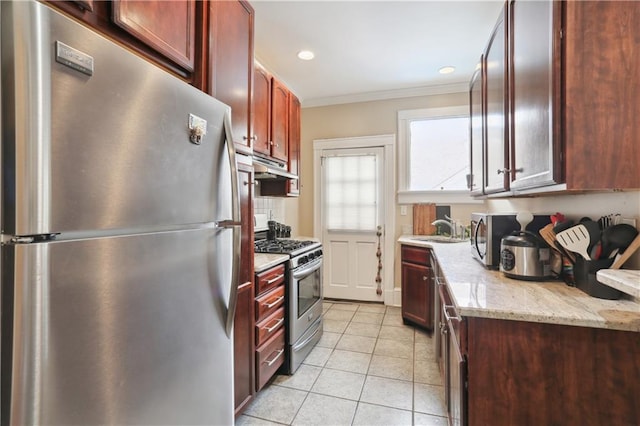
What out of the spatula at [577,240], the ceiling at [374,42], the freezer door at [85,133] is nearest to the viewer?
the freezer door at [85,133]

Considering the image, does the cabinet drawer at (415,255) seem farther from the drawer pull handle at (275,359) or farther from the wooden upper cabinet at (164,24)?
the wooden upper cabinet at (164,24)

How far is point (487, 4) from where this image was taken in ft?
7.45

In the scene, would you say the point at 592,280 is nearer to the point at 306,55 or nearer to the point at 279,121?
the point at 279,121

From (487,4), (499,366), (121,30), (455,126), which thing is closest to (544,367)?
(499,366)

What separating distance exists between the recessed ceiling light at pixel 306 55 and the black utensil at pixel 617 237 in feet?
8.80

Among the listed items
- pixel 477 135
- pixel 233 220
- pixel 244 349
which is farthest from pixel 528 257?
pixel 244 349

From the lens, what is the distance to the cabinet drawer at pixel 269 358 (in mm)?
1936

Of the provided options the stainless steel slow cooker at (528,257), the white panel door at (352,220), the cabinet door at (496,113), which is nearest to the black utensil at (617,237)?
the stainless steel slow cooker at (528,257)

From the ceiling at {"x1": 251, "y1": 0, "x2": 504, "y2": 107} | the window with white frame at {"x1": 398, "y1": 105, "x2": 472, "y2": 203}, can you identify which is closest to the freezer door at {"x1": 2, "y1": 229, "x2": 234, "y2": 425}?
the ceiling at {"x1": 251, "y1": 0, "x2": 504, "y2": 107}

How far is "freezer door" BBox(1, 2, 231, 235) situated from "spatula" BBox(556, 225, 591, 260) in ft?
4.85

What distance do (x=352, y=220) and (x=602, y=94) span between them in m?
3.15

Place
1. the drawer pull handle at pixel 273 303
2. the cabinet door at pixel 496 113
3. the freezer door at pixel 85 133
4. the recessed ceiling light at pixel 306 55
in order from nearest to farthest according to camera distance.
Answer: the freezer door at pixel 85 133 → the cabinet door at pixel 496 113 → the drawer pull handle at pixel 273 303 → the recessed ceiling light at pixel 306 55

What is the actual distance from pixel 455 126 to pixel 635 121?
9.42 ft

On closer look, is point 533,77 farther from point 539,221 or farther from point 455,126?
point 455,126
